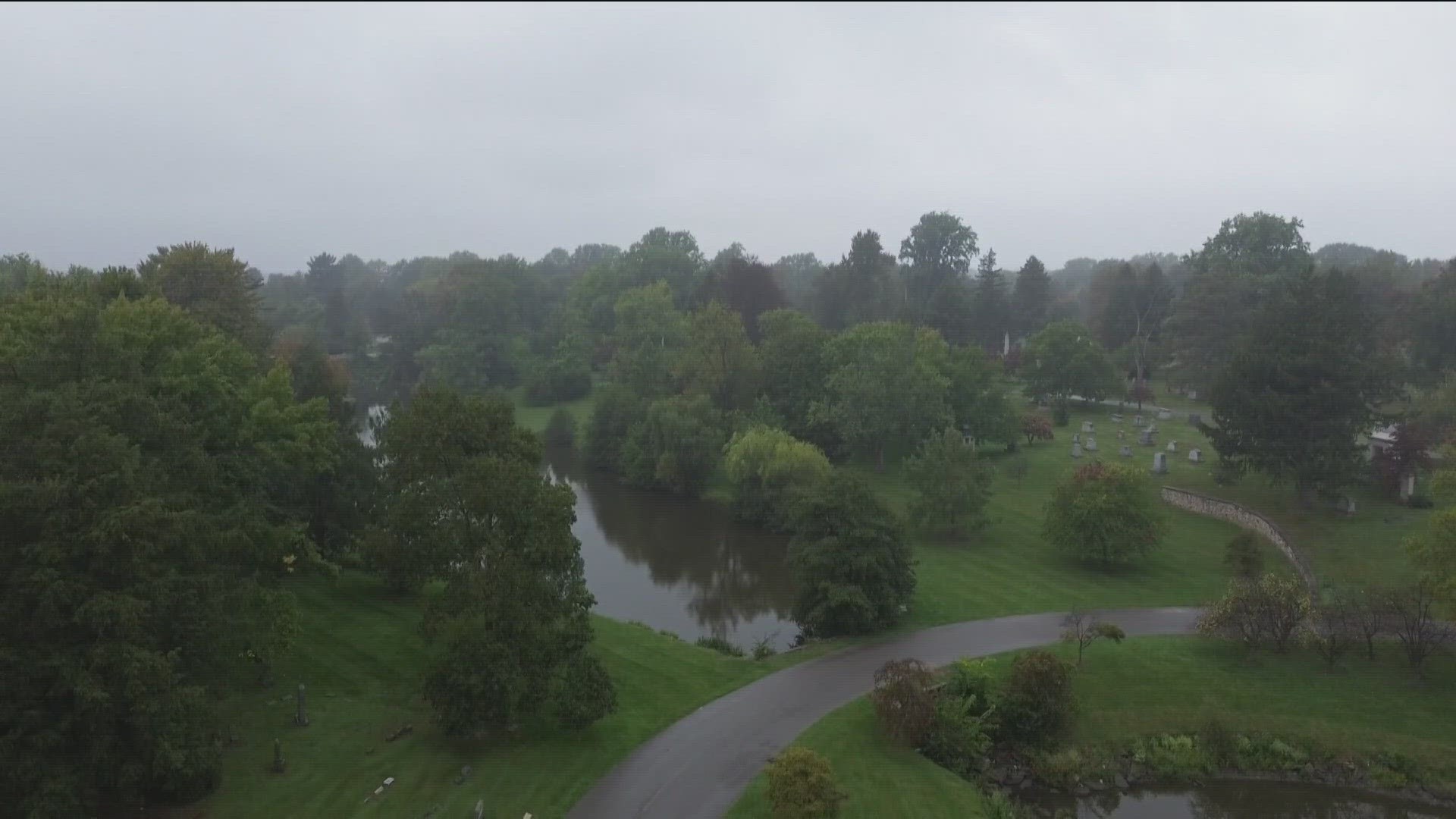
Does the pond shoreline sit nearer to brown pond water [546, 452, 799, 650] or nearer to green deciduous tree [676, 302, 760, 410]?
brown pond water [546, 452, 799, 650]

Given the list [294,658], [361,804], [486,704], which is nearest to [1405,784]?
[486,704]

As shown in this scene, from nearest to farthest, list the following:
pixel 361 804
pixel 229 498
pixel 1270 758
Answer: pixel 361 804, pixel 1270 758, pixel 229 498

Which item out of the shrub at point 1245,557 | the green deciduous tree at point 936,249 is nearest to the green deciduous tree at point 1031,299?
the green deciduous tree at point 936,249

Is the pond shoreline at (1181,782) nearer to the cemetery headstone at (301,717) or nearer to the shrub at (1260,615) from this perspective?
the shrub at (1260,615)

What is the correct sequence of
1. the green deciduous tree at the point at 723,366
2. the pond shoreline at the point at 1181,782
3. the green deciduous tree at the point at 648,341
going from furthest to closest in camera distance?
the green deciduous tree at the point at 648,341, the green deciduous tree at the point at 723,366, the pond shoreline at the point at 1181,782

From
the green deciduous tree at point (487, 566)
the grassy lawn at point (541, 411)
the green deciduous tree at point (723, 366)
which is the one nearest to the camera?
the green deciduous tree at point (487, 566)

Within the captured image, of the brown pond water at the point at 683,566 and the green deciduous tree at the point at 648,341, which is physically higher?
the green deciduous tree at the point at 648,341

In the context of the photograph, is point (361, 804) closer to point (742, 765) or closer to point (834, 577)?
point (742, 765)
